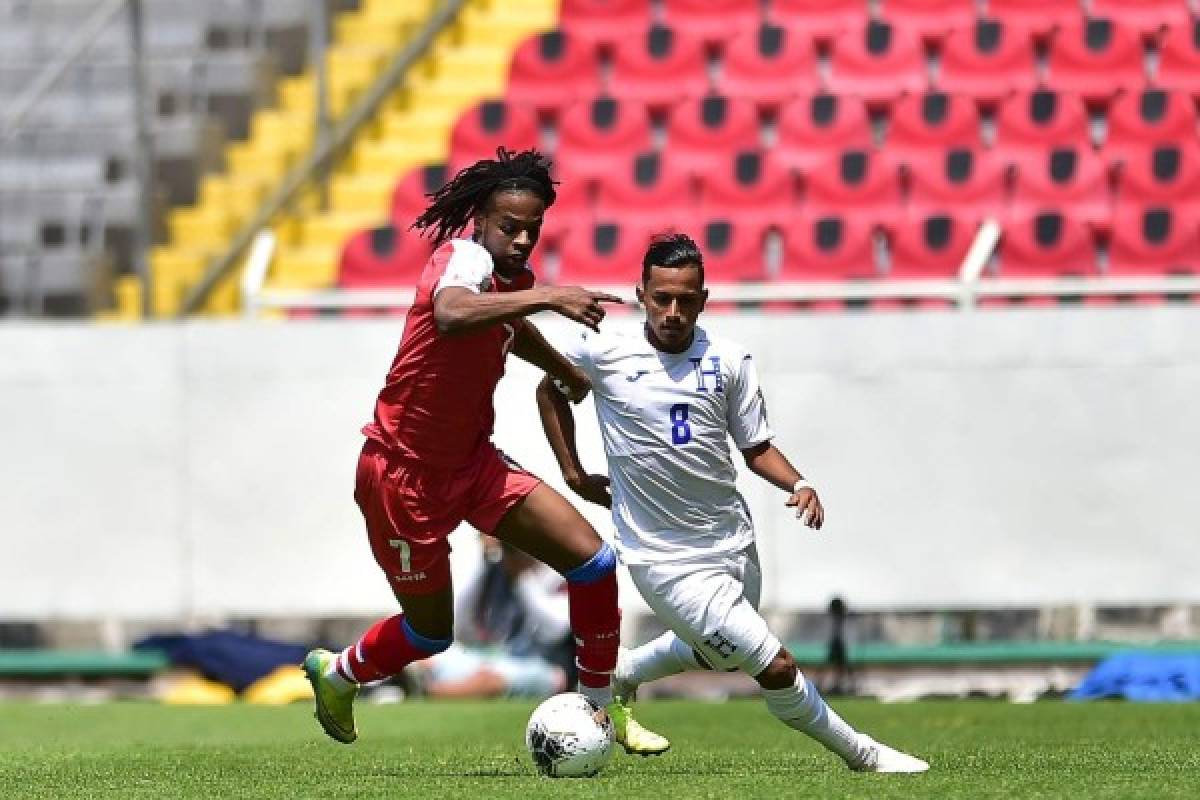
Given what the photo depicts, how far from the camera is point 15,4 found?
20109 mm

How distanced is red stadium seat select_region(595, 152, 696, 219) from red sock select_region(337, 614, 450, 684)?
863 centimetres

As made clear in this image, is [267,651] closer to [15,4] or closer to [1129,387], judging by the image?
[1129,387]

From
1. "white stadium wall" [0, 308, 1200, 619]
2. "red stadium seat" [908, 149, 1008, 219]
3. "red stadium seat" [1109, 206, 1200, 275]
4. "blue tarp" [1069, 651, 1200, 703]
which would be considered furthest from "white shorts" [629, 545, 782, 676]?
"red stadium seat" [908, 149, 1008, 219]

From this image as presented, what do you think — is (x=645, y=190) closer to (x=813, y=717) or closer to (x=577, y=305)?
(x=813, y=717)

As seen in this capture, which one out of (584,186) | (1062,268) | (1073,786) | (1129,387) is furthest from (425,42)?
(1073,786)

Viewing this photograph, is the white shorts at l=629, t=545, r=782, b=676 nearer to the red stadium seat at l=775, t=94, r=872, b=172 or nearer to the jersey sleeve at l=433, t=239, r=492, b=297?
the jersey sleeve at l=433, t=239, r=492, b=297

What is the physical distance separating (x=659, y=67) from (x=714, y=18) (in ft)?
2.04

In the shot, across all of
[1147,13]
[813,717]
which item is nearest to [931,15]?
[1147,13]

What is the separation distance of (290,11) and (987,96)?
5045 millimetres

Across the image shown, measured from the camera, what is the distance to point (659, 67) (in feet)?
58.6

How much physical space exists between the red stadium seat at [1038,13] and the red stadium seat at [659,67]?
6.76 feet

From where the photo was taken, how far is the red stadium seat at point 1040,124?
16688 millimetres

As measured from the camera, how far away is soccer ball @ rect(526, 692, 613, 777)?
24.3 feet

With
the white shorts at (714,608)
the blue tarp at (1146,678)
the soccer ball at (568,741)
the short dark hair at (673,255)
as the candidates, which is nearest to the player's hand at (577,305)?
the short dark hair at (673,255)
